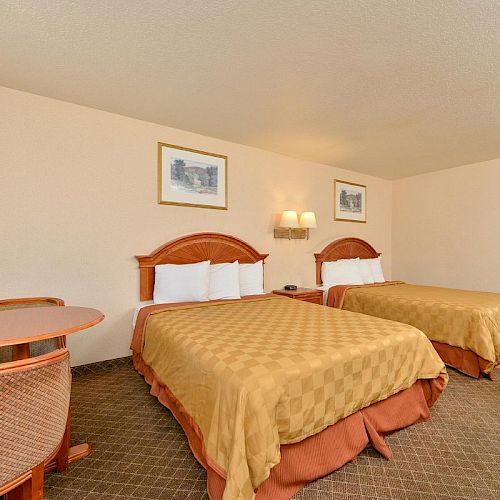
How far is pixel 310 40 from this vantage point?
1917 millimetres

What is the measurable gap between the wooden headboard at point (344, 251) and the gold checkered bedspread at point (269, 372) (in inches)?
85.9

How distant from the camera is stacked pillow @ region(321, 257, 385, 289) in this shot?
15.0ft

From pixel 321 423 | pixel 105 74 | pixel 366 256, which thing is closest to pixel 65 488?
pixel 321 423

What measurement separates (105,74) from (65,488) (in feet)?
9.15

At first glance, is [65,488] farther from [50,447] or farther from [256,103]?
[256,103]

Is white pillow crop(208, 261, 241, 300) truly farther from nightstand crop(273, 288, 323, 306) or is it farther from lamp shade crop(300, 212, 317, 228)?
lamp shade crop(300, 212, 317, 228)

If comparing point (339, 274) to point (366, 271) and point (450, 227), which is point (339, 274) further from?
point (450, 227)

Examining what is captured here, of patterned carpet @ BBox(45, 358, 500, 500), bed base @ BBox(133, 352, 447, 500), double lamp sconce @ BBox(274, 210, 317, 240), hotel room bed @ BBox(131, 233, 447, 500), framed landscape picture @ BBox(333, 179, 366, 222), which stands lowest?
patterned carpet @ BBox(45, 358, 500, 500)

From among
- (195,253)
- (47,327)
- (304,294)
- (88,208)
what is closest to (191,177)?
(195,253)

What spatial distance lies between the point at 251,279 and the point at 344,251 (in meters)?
2.05

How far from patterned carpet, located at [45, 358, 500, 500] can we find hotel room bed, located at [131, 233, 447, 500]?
10 cm

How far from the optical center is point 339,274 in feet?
15.1

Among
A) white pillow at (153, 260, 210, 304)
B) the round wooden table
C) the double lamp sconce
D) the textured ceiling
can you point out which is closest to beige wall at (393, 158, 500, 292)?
the textured ceiling

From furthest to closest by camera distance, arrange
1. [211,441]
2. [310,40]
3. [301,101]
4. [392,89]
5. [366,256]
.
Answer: [366,256], [301,101], [392,89], [310,40], [211,441]
